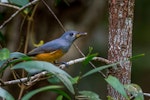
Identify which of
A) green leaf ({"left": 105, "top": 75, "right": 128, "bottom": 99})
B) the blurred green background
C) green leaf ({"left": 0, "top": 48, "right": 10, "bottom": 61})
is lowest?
the blurred green background

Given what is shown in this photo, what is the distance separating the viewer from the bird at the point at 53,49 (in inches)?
89.7

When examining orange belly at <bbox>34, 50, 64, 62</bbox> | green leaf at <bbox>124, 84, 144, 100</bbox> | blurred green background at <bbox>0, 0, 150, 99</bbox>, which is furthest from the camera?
blurred green background at <bbox>0, 0, 150, 99</bbox>

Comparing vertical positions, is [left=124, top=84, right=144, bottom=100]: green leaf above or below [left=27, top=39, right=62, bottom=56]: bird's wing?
below

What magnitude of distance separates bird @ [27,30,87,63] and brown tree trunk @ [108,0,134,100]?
0.30m

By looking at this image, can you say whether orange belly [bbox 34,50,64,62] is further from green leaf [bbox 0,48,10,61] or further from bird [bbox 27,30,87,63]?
green leaf [bbox 0,48,10,61]

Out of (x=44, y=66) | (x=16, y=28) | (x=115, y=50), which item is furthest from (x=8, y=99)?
(x=16, y=28)

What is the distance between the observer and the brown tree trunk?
6.51ft

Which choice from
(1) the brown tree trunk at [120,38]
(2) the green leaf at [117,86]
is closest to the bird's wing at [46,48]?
(1) the brown tree trunk at [120,38]

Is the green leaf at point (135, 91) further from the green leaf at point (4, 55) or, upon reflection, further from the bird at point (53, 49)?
the bird at point (53, 49)

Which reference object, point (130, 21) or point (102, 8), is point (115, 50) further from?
point (102, 8)

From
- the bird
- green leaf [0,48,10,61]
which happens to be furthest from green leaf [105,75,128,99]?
the bird

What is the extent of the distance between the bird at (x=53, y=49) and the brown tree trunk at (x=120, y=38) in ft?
0.98

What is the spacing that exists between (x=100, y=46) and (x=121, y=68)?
8.55ft

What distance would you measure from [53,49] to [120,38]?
433 mm
